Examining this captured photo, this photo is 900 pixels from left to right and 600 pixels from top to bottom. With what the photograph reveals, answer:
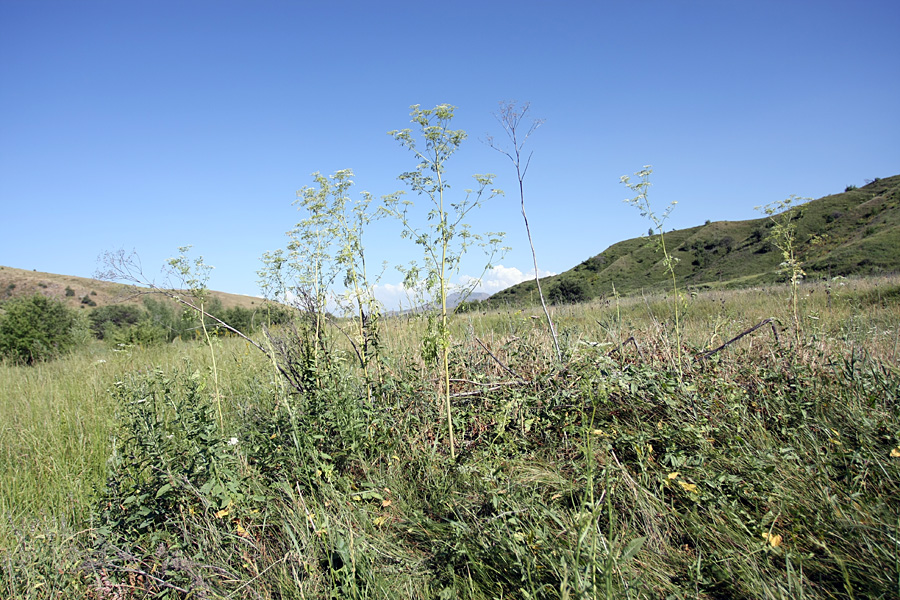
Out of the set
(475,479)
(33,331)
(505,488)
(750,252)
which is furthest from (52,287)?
(750,252)

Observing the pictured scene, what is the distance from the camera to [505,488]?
248cm

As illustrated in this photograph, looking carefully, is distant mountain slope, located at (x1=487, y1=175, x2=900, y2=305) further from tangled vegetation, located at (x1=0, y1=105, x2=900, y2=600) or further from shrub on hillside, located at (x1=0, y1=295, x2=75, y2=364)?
tangled vegetation, located at (x1=0, y1=105, x2=900, y2=600)

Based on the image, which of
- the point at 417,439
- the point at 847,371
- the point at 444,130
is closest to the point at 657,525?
the point at 417,439

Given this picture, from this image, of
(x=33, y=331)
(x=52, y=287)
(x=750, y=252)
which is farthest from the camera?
(x=52, y=287)

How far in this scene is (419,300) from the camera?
14.1ft

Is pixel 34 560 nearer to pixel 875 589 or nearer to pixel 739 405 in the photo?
pixel 875 589

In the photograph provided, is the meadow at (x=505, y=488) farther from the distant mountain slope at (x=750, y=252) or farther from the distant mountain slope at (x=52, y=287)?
the distant mountain slope at (x=52, y=287)

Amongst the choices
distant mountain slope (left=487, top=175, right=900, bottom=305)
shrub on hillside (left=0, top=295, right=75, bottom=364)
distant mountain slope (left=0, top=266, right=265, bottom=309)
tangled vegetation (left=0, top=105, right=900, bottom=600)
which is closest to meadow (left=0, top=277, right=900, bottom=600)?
tangled vegetation (left=0, top=105, right=900, bottom=600)

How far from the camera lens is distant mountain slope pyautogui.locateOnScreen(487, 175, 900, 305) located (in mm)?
32156

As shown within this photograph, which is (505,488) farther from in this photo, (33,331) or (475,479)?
(33,331)

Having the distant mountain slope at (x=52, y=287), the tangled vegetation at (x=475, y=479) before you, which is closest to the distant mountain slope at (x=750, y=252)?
the tangled vegetation at (x=475, y=479)

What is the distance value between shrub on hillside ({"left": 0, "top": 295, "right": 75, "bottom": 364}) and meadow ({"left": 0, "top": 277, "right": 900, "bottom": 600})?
893cm

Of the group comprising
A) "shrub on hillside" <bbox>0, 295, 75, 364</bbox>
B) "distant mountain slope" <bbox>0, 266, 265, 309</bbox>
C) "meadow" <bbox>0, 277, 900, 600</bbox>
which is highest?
"distant mountain slope" <bbox>0, 266, 265, 309</bbox>

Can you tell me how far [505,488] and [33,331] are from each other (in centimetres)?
1337
